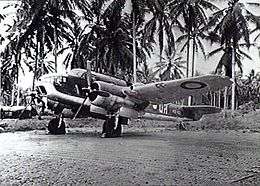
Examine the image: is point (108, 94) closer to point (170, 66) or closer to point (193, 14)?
point (170, 66)

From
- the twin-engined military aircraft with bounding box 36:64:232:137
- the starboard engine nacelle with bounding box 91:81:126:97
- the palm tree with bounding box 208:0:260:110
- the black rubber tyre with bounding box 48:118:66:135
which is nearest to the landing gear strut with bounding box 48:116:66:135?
the black rubber tyre with bounding box 48:118:66:135

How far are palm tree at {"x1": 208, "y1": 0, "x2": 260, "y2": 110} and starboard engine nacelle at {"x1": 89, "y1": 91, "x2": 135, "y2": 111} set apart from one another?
1684mm

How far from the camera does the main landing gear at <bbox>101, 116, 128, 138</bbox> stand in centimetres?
316

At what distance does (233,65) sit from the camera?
2.59m

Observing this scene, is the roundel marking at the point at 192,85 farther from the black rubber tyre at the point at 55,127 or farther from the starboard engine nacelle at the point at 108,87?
the black rubber tyre at the point at 55,127

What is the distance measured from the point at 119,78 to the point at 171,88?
0.56m

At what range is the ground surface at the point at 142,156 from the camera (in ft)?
4.99

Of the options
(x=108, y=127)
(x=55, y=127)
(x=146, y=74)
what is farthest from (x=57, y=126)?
(x=146, y=74)

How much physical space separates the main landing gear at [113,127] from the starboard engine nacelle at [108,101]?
0.25 meters

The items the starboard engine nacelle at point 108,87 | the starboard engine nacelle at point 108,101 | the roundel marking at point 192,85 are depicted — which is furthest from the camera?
the starboard engine nacelle at point 108,101

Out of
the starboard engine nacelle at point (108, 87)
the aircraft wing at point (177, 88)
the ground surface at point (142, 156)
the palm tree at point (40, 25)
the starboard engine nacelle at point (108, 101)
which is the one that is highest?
the palm tree at point (40, 25)

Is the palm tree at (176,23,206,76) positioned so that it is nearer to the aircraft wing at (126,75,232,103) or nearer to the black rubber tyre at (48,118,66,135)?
the aircraft wing at (126,75,232,103)

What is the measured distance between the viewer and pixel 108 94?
409 cm

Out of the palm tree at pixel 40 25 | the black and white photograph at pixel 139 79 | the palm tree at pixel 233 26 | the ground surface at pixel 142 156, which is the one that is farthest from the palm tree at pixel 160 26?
the ground surface at pixel 142 156
